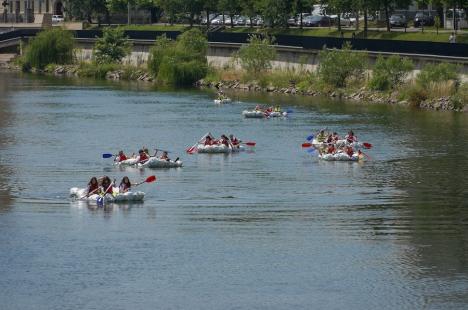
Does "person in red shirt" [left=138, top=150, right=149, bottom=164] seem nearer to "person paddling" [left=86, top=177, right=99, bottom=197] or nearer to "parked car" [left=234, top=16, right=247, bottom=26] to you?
"person paddling" [left=86, top=177, right=99, bottom=197]

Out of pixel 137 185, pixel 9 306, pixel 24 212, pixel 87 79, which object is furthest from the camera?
pixel 87 79

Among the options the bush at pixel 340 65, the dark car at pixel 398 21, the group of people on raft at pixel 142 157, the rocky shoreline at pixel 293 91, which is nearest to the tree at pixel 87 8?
the rocky shoreline at pixel 293 91

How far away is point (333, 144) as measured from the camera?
248 ft

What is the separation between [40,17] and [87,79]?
60.6 meters

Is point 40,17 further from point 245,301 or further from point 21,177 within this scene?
point 245,301

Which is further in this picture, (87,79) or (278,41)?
(87,79)

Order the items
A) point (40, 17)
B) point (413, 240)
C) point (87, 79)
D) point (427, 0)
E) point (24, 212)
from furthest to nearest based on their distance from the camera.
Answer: point (40, 17) → point (87, 79) → point (427, 0) → point (24, 212) → point (413, 240)

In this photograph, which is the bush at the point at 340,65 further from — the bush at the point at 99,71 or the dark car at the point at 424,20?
the bush at the point at 99,71

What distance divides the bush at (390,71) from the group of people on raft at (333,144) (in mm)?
25811

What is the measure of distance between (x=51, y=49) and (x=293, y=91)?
142 feet

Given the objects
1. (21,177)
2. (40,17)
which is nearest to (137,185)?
(21,177)

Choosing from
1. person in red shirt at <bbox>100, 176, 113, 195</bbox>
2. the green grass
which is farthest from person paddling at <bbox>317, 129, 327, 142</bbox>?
the green grass

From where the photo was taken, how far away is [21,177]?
66.1 meters

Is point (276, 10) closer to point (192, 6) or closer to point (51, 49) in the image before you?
point (192, 6)
